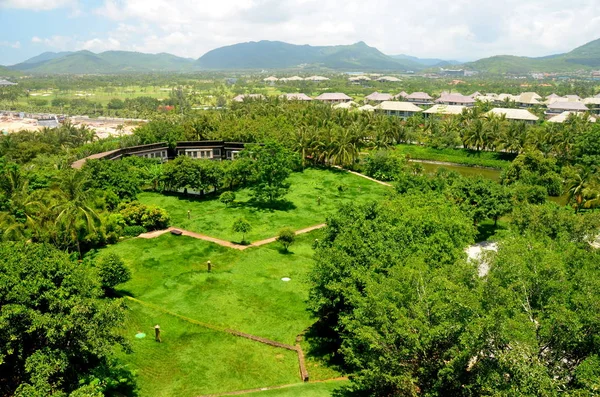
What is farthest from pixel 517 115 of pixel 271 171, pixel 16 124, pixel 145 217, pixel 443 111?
pixel 16 124

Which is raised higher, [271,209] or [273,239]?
[271,209]

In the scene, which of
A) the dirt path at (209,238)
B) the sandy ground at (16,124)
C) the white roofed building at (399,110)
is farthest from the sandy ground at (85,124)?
the dirt path at (209,238)

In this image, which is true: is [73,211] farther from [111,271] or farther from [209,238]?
[209,238]

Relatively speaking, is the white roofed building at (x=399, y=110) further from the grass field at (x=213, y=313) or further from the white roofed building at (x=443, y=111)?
the grass field at (x=213, y=313)

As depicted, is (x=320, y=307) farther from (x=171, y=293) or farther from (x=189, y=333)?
(x=171, y=293)

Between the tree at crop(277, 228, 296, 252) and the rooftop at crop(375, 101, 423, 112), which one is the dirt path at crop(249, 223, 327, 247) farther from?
the rooftop at crop(375, 101, 423, 112)
